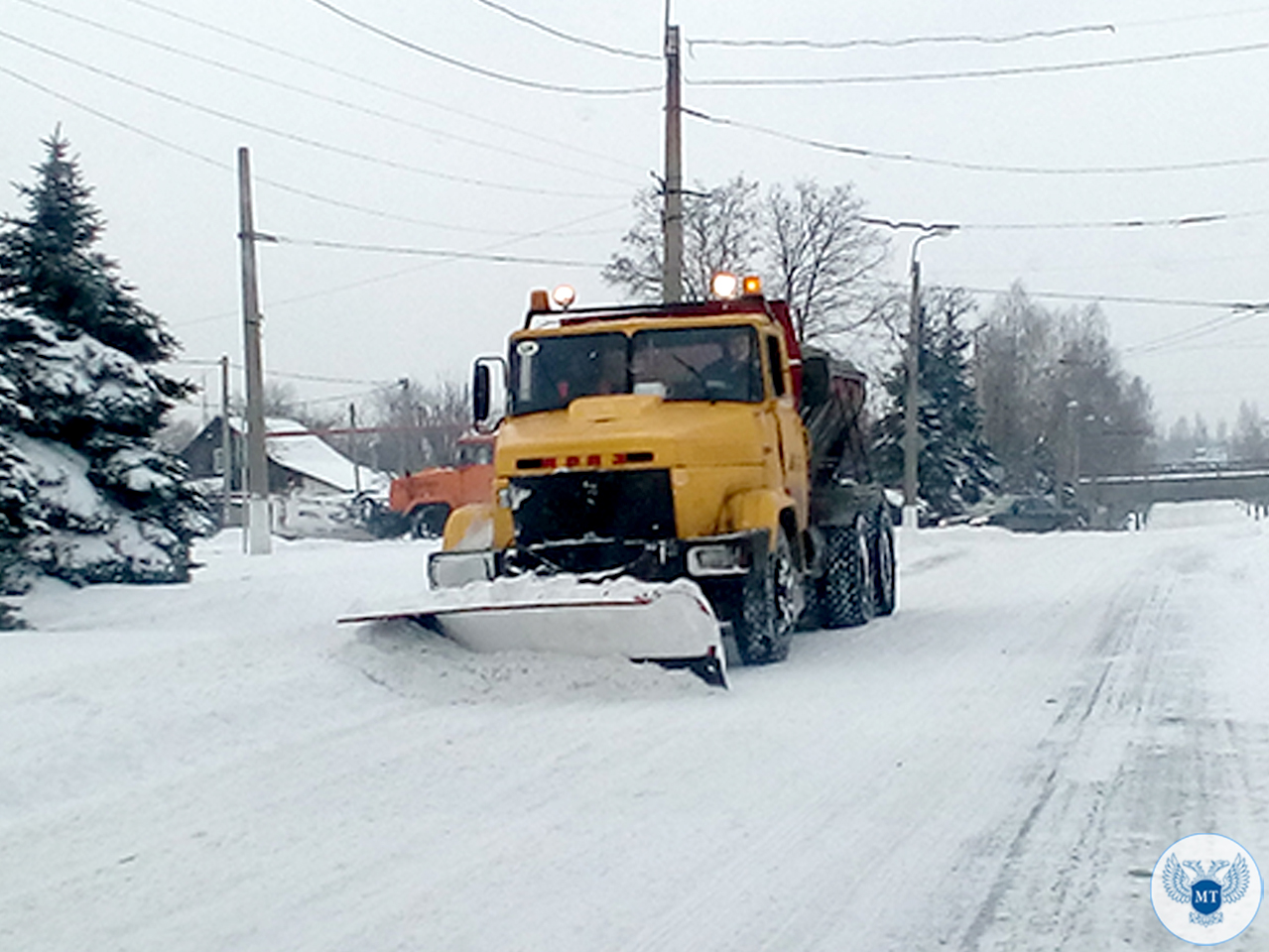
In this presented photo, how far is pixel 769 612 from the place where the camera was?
1039 centimetres

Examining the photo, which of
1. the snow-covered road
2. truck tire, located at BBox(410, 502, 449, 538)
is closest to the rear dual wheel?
the snow-covered road

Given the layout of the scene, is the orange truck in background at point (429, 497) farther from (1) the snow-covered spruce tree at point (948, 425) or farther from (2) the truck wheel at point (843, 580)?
(1) the snow-covered spruce tree at point (948, 425)

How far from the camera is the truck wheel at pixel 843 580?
13.4 m

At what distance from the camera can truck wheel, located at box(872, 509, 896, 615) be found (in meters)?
14.8

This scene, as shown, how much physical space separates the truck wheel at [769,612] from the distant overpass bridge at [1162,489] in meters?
62.9

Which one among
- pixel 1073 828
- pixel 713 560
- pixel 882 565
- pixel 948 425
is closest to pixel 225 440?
pixel 948 425

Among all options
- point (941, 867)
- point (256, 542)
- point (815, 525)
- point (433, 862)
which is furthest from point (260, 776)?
point (256, 542)

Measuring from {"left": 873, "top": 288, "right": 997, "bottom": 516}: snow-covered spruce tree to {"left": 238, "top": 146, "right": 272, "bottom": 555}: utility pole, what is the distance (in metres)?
32.0

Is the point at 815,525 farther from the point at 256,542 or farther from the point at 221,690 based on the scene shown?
the point at 256,542

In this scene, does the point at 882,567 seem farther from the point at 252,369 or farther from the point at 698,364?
the point at 252,369

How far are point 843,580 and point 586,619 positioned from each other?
15.9 ft

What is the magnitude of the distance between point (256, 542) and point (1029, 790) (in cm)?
1866

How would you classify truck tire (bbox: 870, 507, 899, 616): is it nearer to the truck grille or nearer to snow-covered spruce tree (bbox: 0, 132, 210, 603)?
the truck grille

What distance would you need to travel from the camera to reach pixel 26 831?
5734mm
